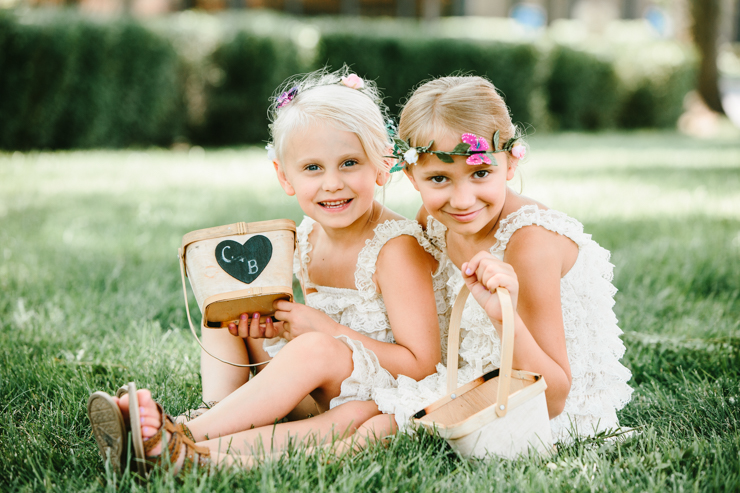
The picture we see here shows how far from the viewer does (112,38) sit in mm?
8914

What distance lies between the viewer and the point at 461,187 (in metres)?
2.09

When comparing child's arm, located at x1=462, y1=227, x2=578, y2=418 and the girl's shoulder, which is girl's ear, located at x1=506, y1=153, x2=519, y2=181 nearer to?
child's arm, located at x1=462, y1=227, x2=578, y2=418

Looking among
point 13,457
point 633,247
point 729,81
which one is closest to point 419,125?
point 13,457

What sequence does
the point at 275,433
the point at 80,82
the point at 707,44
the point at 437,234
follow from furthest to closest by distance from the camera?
Answer: the point at 707,44 → the point at 80,82 → the point at 437,234 → the point at 275,433

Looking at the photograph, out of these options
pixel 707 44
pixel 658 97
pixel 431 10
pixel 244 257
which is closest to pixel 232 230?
pixel 244 257

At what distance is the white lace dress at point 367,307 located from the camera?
2.18 m

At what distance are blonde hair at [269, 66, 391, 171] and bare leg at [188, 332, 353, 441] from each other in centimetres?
69

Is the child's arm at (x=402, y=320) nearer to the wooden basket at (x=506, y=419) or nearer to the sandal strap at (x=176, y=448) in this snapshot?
the wooden basket at (x=506, y=419)

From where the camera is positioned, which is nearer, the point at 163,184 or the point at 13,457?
the point at 13,457

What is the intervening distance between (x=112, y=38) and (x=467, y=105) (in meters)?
8.00

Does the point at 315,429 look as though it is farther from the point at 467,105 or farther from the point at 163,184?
the point at 163,184

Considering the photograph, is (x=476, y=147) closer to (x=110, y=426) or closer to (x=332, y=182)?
(x=332, y=182)

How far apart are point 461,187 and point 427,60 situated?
35.4 feet

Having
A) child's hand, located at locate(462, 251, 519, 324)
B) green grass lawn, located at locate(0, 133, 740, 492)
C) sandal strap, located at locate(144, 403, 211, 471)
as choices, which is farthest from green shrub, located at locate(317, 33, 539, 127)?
sandal strap, located at locate(144, 403, 211, 471)
